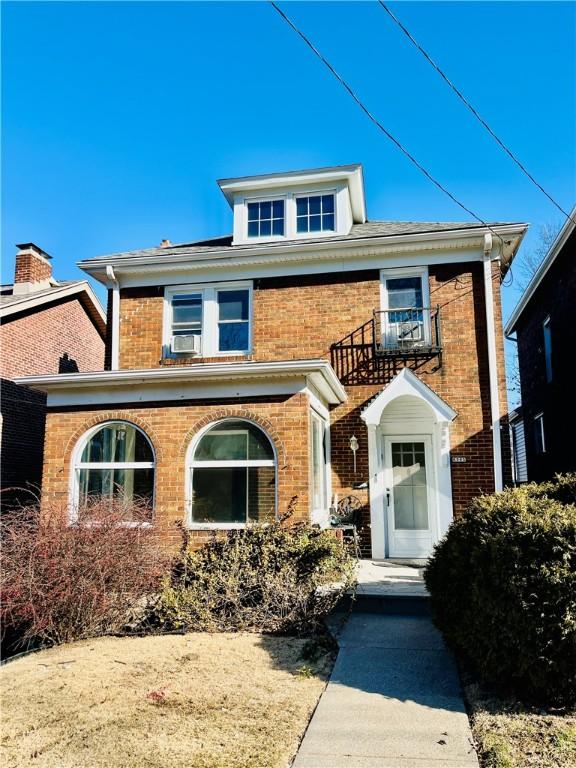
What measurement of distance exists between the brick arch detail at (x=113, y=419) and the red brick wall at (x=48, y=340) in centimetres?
572

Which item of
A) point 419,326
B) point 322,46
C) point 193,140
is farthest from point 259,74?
point 419,326

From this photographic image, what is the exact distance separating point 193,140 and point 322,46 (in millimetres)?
2819

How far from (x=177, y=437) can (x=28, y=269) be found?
33.1 feet

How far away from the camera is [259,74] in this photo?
7.54 m

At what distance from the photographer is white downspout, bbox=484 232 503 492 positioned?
34.8 ft

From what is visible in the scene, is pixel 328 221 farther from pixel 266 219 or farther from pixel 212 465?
pixel 212 465

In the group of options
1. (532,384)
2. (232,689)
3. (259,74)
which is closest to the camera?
(232,689)

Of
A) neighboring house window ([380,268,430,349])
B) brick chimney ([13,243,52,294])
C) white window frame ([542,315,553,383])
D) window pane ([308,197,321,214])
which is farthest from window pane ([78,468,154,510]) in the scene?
white window frame ([542,315,553,383])

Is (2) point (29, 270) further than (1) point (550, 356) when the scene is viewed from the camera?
Yes

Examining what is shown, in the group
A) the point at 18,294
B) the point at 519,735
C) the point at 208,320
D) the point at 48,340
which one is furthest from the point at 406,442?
the point at 18,294

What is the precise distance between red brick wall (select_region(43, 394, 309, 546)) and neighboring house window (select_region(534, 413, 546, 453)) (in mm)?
9832

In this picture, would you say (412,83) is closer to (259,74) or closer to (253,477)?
(259,74)

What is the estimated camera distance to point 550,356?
14.8 m

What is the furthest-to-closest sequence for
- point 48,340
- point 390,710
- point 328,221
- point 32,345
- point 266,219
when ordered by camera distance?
point 48,340 → point 32,345 → point 266,219 → point 328,221 → point 390,710
